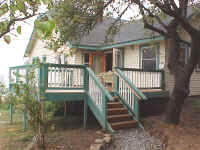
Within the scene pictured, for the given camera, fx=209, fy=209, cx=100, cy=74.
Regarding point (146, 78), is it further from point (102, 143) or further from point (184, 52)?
point (102, 143)

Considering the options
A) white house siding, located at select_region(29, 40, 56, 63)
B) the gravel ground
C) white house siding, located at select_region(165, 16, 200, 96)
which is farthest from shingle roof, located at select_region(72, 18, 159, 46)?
the gravel ground

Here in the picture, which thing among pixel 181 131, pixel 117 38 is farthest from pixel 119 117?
pixel 117 38

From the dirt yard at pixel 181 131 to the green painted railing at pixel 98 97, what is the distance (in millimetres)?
1545

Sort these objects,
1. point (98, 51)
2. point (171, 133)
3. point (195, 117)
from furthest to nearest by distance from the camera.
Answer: point (98, 51)
point (195, 117)
point (171, 133)

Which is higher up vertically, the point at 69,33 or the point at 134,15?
the point at 134,15

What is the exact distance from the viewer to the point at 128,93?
7.41m

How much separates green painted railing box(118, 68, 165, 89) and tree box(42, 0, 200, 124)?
188 centimetres

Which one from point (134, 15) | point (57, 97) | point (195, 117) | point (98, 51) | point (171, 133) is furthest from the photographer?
point (98, 51)

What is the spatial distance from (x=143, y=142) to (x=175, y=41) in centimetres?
345

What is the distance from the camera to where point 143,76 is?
9086mm

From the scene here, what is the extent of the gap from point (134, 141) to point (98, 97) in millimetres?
1913

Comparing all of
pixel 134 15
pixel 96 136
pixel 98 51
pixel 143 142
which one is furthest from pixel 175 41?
pixel 98 51

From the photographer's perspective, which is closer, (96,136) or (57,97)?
(96,136)

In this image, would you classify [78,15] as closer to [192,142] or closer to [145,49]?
[145,49]
